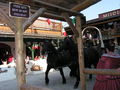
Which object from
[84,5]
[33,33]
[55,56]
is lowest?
[55,56]

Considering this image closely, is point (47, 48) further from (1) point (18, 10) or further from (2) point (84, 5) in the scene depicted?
(1) point (18, 10)

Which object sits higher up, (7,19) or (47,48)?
(7,19)

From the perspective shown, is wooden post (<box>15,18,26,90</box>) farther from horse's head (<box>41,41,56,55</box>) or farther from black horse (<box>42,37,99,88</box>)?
horse's head (<box>41,41,56,55</box>)

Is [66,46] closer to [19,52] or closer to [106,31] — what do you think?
[19,52]

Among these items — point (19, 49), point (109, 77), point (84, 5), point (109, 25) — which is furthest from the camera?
point (109, 25)

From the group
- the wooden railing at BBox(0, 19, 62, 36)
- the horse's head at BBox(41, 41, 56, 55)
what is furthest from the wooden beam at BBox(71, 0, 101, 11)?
the wooden railing at BBox(0, 19, 62, 36)

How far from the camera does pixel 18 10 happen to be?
3.48m

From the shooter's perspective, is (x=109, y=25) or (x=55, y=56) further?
(x=109, y=25)

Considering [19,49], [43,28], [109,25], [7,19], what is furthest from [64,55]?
[43,28]

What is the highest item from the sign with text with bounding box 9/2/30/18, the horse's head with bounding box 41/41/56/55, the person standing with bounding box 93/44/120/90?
the sign with text with bounding box 9/2/30/18

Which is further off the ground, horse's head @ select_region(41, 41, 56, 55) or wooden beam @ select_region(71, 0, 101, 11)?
wooden beam @ select_region(71, 0, 101, 11)

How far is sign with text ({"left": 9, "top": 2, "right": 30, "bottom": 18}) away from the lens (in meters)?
3.37

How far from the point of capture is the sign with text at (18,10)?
3372mm

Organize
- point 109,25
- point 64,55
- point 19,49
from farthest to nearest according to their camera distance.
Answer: point 109,25
point 64,55
point 19,49
